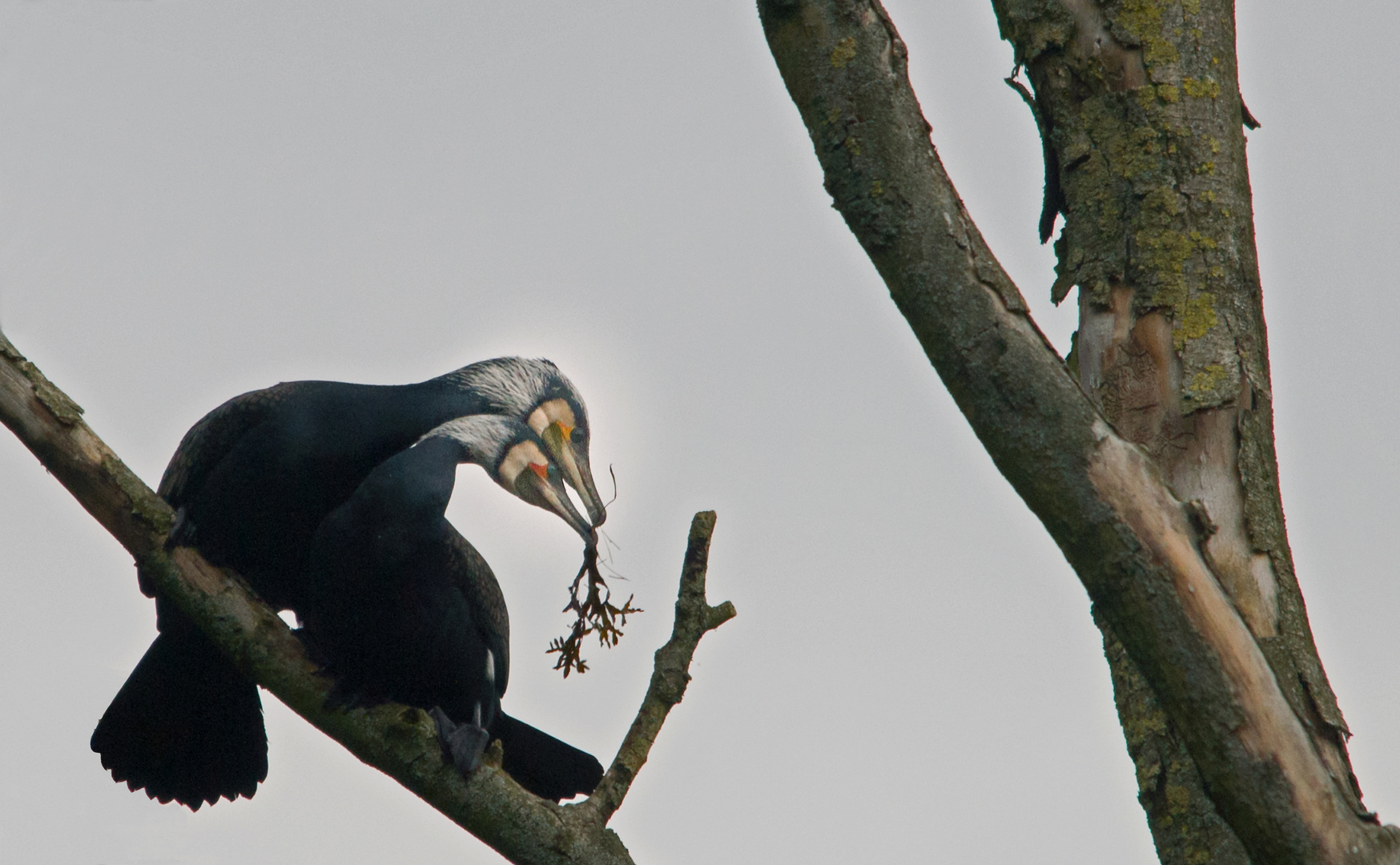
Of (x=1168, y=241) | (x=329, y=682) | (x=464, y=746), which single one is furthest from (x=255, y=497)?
(x=1168, y=241)

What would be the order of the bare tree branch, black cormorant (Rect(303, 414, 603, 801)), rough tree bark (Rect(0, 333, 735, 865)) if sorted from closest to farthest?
rough tree bark (Rect(0, 333, 735, 865))
the bare tree branch
black cormorant (Rect(303, 414, 603, 801))

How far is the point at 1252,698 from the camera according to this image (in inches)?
88.0

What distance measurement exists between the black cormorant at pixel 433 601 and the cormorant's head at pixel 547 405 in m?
0.06

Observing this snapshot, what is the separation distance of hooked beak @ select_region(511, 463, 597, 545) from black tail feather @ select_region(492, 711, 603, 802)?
605mm

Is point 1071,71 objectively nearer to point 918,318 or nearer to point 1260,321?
point 1260,321

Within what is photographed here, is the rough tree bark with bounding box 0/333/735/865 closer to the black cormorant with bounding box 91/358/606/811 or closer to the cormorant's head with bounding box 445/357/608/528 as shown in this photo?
the black cormorant with bounding box 91/358/606/811

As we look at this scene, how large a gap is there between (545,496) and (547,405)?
289 millimetres

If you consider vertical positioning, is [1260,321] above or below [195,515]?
above

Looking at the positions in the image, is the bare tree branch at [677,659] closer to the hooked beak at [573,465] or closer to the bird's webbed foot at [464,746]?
the bird's webbed foot at [464,746]

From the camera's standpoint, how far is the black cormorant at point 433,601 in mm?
3189

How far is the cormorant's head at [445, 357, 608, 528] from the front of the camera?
355cm

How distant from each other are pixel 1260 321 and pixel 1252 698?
103 cm

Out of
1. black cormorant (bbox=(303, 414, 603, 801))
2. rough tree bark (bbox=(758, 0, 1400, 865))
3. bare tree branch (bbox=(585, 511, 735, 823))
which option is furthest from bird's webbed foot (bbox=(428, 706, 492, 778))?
rough tree bark (bbox=(758, 0, 1400, 865))

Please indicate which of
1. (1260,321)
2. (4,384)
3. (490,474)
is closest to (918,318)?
(1260,321)
